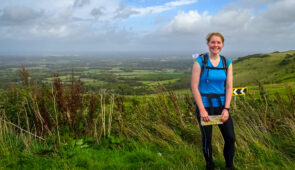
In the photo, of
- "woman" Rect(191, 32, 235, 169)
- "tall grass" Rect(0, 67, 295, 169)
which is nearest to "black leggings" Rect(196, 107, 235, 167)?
"woman" Rect(191, 32, 235, 169)

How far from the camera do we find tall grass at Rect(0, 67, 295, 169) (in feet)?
12.4

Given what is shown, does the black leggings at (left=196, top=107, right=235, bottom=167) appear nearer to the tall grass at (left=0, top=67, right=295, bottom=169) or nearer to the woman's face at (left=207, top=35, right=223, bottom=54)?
the tall grass at (left=0, top=67, right=295, bottom=169)

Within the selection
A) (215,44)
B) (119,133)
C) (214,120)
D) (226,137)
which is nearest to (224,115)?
(214,120)

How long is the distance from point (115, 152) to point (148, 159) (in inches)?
28.2

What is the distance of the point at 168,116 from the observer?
18.2 ft

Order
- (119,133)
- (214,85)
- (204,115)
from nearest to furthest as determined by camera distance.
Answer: (204,115) < (214,85) < (119,133)

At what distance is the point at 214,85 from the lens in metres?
3.23

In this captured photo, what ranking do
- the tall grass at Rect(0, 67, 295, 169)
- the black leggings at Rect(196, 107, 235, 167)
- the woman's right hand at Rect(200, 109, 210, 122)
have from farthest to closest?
1. the tall grass at Rect(0, 67, 295, 169)
2. the black leggings at Rect(196, 107, 235, 167)
3. the woman's right hand at Rect(200, 109, 210, 122)

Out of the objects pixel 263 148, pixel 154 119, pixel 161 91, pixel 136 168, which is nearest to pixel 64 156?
pixel 136 168

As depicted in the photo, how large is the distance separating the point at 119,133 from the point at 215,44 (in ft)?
10.0

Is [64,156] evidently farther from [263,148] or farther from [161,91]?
[263,148]

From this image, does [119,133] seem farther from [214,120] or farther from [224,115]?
[224,115]

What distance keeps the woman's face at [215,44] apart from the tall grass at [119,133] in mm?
1938

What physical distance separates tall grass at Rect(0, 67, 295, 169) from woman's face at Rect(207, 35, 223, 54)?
76.3 inches
